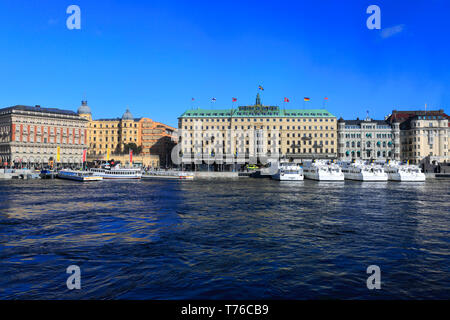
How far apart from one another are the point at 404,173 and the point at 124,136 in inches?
5473

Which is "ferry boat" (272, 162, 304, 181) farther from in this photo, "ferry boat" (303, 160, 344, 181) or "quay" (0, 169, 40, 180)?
"quay" (0, 169, 40, 180)

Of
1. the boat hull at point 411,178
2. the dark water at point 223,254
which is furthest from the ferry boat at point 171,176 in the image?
the dark water at point 223,254

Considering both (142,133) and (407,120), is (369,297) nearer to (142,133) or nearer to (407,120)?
(407,120)

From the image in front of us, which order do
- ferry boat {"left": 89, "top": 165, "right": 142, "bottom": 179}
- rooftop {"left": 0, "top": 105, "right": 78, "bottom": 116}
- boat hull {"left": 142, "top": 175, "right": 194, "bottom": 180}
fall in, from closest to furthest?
ferry boat {"left": 89, "top": 165, "right": 142, "bottom": 179}
boat hull {"left": 142, "top": 175, "right": 194, "bottom": 180}
rooftop {"left": 0, "top": 105, "right": 78, "bottom": 116}

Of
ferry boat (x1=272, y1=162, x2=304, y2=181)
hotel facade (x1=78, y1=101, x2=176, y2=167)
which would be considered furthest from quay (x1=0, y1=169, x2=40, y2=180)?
ferry boat (x1=272, y1=162, x2=304, y2=181)

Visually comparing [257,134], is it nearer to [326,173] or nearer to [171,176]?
[171,176]

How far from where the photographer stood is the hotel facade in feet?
625

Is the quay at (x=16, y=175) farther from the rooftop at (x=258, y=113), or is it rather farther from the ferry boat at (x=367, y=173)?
the ferry boat at (x=367, y=173)

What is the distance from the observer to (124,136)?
623 ft

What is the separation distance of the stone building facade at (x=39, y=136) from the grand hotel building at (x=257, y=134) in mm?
57979

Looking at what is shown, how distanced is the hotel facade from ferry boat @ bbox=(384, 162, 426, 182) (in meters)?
112

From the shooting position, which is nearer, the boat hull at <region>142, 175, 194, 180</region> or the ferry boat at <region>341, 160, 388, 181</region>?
the ferry boat at <region>341, 160, 388, 181</region>

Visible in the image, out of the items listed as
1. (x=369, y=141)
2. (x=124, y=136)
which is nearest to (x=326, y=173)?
(x=369, y=141)

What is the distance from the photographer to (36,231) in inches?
1030
